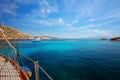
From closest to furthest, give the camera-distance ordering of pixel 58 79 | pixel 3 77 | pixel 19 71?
pixel 3 77 → pixel 19 71 → pixel 58 79

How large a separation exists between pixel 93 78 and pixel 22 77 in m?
8.47

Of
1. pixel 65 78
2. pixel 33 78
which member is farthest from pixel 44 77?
pixel 65 78

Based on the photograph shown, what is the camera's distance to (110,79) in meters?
10.9

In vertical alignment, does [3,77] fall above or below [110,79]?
above

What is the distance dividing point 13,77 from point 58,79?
6109mm

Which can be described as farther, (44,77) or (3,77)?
(44,77)

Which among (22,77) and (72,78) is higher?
(22,77)

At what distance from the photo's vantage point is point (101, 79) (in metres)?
10.9

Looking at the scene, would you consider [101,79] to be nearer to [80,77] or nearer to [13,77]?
[80,77]

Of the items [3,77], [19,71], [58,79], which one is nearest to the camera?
[3,77]

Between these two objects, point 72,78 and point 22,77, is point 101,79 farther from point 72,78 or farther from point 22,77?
point 22,77

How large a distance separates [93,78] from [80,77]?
151 centimetres

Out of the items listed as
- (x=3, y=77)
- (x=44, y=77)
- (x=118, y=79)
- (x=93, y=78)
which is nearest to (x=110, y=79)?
(x=118, y=79)

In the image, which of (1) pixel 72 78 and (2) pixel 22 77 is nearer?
(2) pixel 22 77
